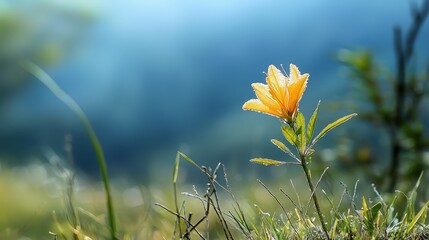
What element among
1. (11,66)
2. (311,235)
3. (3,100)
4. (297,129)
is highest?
(297,129)

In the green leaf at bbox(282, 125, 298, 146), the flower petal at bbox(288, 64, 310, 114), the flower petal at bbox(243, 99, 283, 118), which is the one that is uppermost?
the flower petal at bbox(288, 64, 310, 114)

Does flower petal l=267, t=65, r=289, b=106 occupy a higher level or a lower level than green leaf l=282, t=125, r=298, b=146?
higher

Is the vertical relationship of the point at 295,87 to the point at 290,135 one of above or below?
above

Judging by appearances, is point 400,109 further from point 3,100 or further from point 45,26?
point 3,100

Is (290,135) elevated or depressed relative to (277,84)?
depressed

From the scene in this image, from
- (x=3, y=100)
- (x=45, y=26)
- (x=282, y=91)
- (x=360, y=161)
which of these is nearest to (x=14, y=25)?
(x=45, y=26)
